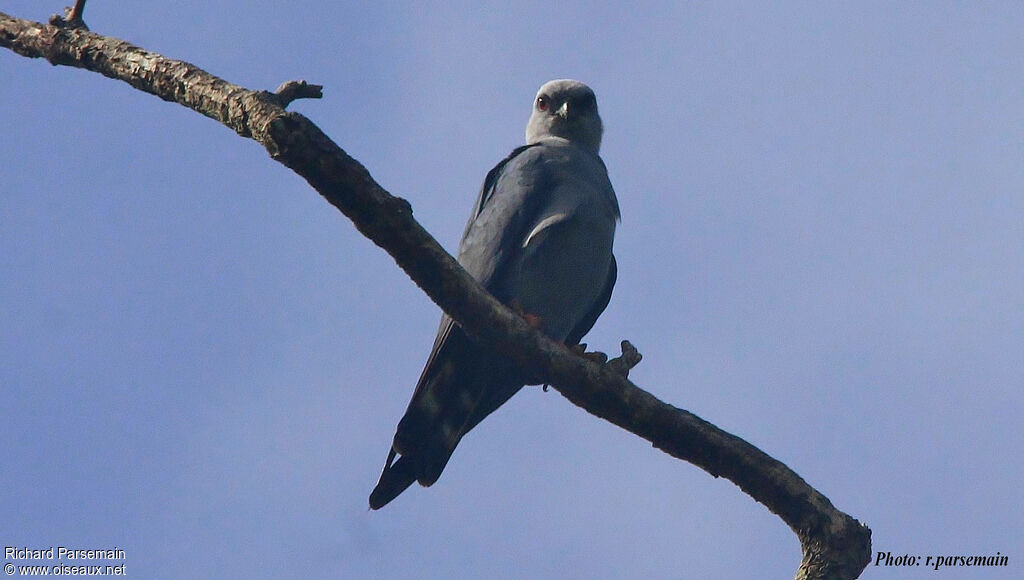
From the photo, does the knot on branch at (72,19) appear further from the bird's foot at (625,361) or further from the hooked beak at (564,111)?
the hooked beak at (564,111)

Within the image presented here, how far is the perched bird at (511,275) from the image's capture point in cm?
604

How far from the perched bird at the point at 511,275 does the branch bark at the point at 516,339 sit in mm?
922

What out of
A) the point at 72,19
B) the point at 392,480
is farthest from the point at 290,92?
the point at 392,480

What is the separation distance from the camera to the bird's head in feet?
26.5

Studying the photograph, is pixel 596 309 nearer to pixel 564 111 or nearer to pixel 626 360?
pixel 564 111

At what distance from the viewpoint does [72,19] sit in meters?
5.11

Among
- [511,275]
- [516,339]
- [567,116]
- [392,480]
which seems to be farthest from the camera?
[567,116]

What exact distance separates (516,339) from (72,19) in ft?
8.45

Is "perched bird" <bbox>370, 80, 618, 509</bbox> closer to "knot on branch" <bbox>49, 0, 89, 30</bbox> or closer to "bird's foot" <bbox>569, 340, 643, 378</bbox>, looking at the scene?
"bird's foot" <bbox>569, 340, 643, 378</bbox>

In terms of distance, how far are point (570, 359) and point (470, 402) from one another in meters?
1.49

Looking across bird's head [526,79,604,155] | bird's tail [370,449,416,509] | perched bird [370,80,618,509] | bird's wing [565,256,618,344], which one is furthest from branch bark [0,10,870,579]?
bird's head [526,79,604,155]

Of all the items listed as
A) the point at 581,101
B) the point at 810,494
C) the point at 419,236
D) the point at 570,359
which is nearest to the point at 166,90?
the point at 419,236

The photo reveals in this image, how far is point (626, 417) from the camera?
4.88 m

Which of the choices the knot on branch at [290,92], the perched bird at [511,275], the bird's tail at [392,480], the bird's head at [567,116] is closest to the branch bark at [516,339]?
the knot on branch at [290,92]
